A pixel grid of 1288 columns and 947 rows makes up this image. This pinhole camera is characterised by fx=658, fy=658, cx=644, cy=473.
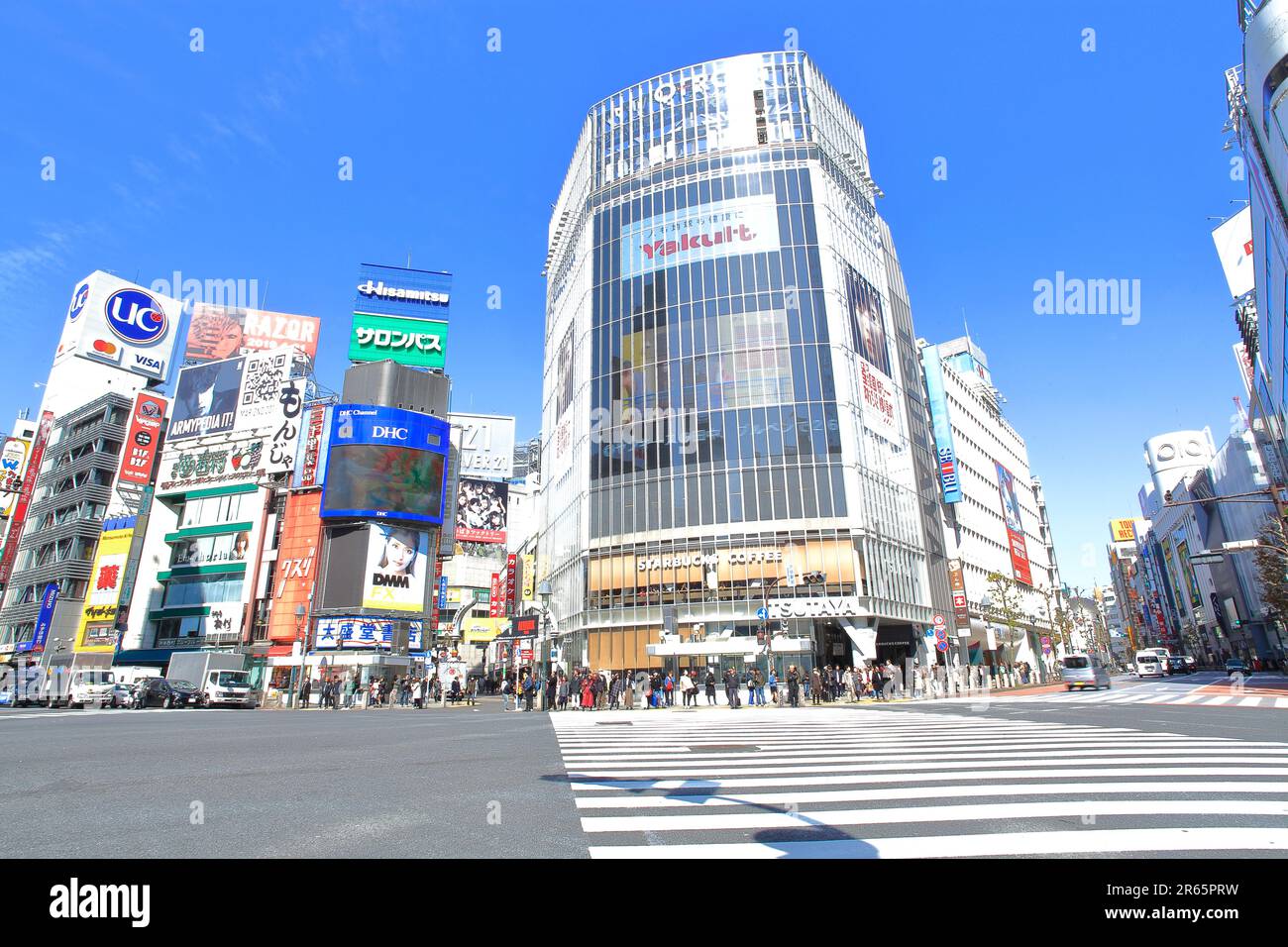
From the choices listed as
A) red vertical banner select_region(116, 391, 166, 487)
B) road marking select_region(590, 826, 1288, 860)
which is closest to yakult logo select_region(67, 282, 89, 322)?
red vertical banner select_region(116, 391, 166, 487)

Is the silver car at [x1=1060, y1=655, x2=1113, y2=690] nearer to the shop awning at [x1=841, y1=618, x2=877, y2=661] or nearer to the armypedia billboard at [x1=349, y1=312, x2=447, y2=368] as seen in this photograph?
the shop awning at [x1=841, y1=618, x2=877, y2=661]

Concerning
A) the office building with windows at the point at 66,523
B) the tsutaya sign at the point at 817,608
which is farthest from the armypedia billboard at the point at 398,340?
the tsutaya sign at the point at 817,608

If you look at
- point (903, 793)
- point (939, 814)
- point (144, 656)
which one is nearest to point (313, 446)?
point (144, 656)

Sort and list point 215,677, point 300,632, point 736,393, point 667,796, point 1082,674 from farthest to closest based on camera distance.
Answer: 1. point 300,632
2. point 736,393
3. point 1082,674
4. point 215,677
5. point 667,796

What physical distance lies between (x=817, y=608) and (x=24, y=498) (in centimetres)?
9067

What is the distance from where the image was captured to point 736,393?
48.0 meters

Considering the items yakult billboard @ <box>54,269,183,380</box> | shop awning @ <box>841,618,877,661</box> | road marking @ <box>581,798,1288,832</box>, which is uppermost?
yakult billboard @ <box>54,269,183,380</box>

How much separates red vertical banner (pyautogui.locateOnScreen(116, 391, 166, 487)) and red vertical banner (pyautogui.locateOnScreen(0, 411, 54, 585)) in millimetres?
15664

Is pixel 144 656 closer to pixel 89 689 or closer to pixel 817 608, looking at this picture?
pixel 89 689

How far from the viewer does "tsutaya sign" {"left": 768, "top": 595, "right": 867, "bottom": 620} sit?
42.0 meters

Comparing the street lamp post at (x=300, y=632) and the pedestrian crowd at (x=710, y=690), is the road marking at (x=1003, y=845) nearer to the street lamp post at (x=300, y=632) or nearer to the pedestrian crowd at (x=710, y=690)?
the pedestrian crowd at (x=710, y=690)

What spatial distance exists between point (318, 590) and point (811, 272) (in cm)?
4883
